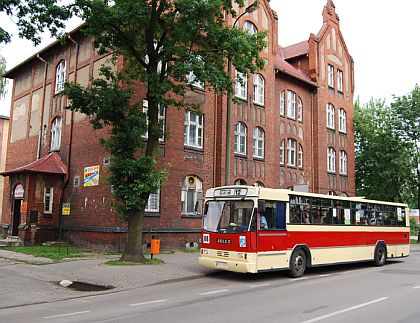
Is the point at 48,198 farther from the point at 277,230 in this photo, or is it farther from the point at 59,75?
the point at 277,230

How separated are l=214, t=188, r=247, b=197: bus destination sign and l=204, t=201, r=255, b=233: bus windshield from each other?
24cm

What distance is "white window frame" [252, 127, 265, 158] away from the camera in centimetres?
2662

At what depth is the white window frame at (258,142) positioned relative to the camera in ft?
87.3

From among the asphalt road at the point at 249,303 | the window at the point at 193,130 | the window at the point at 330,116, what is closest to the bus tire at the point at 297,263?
the asphalt road at the point at 249,303

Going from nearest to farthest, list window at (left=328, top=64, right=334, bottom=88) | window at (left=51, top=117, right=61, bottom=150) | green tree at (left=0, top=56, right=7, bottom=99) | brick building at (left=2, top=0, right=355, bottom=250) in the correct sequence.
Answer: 1. brick building at (left=2, top=0, right=355, bottom=250)
2. window at (left=51, top=117, right=61, bottom=150)
3. green tree at (left=0, top=56, right=7, bottom=99)
4. window at (left=328, top=64, right=334, bottom=88)

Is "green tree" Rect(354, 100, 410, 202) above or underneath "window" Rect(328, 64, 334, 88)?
underneath

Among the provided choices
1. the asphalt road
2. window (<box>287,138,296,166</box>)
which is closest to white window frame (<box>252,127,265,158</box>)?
window (<box>287,138,296,166</box>)

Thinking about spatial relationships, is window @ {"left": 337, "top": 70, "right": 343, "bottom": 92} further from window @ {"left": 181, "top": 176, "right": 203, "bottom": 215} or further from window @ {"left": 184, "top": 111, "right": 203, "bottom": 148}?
window @ {"left": 181, "top": 176, "right": 203, "bottom": 215}

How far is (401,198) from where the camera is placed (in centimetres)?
3884

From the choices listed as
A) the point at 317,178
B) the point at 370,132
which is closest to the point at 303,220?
the point at 317,178

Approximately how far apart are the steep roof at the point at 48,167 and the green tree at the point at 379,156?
25911mm

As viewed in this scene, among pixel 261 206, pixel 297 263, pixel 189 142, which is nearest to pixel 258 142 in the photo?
pixel 189 142

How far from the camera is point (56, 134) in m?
25.2

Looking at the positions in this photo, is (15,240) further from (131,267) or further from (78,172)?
(131,267)
